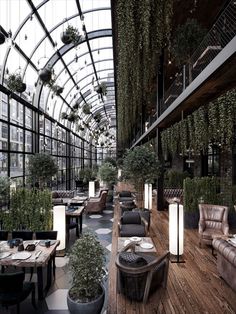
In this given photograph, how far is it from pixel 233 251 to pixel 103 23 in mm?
9470

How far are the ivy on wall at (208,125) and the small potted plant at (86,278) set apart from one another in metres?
4.48

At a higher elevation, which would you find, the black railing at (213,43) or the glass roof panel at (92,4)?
the glass roof panel at (92,4)

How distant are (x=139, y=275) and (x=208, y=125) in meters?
5.04

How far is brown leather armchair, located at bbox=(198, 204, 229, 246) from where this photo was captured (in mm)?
5988

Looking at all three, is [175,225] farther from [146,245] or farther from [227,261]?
[227,261]

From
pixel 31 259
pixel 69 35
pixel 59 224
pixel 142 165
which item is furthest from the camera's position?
pixel 142 165

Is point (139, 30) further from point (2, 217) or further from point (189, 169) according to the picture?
point (189, 169)

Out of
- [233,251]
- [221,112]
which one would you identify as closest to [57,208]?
[233,251]

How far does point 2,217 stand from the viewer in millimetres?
6238

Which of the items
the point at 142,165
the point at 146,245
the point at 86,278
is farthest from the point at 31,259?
the point at 142,165

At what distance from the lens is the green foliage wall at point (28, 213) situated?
6246 millimetres

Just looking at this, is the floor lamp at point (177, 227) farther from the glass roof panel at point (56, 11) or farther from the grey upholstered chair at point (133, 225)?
the glass roof panel at point (56, 11)

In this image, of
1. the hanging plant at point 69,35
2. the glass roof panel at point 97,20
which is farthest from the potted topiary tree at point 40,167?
the glass roof panel at point 97,20

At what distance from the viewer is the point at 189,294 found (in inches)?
155
